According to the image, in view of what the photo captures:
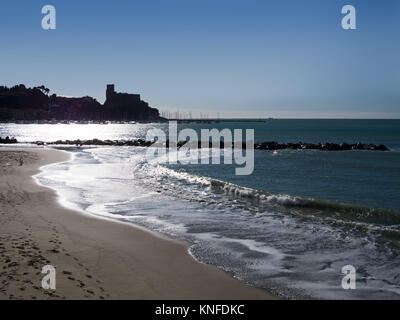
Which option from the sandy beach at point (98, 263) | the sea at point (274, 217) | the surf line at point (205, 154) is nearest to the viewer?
the sandy beach at point (98, 263)

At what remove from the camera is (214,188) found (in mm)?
A: 20375

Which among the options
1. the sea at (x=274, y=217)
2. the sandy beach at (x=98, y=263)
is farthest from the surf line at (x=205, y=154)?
the sandy beach at (x=98, y=263)

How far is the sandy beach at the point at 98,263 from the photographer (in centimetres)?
657

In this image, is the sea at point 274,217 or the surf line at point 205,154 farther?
the surf line at point 205,154

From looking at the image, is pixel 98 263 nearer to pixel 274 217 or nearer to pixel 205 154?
pixel 274 217

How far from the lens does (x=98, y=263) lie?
809 cm

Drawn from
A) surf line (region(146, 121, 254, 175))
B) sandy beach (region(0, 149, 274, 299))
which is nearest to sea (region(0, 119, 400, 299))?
sandy beach (region(0, 149, 274, 299))

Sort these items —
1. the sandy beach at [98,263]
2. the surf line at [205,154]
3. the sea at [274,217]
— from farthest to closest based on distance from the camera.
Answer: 1. the surf line at [205,154]
2. the sea at [274,217]
3. the sandy beach at [98,263]

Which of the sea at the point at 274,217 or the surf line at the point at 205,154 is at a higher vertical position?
the surf line at the point at 205,154

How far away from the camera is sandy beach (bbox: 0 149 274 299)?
21.6 feet

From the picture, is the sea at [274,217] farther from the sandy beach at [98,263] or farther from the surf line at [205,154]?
the surf line at [205,154]

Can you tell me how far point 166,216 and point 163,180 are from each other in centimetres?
953
